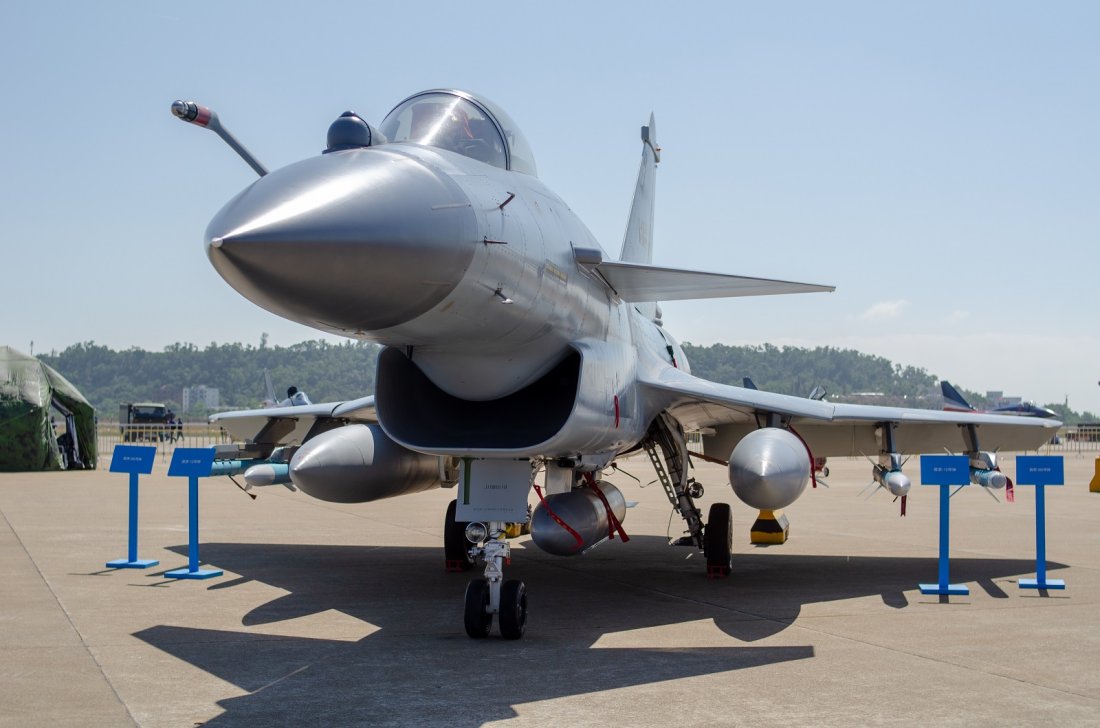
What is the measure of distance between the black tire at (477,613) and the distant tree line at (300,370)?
129 meters

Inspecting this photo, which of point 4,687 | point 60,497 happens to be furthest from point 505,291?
point 60,497

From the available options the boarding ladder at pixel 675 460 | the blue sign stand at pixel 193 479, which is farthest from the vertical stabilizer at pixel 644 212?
the blue sign stand at pixel 193 479

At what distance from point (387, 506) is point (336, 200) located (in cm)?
1554

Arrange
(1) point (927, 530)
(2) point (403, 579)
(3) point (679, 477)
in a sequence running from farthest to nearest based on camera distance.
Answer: (1) point (927, 530)
(3) point (679, 477)
(2) point (403, 579)

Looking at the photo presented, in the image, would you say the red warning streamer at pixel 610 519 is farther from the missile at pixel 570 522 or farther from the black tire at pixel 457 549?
the black tire at pixel 457 549

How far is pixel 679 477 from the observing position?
1098cm

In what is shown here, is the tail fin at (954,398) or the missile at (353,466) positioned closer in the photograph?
the missile at (353,466)

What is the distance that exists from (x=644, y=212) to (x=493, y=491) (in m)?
7.56

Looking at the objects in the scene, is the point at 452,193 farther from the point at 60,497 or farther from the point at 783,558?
the point at 60,497

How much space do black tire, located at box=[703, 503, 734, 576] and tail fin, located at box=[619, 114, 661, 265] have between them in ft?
12.0

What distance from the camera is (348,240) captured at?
4914 millimetres

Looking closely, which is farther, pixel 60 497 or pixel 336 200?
pixel 60 497

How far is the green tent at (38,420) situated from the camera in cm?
2636

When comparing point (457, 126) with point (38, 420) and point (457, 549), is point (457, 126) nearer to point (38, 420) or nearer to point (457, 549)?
point (457, 549)
